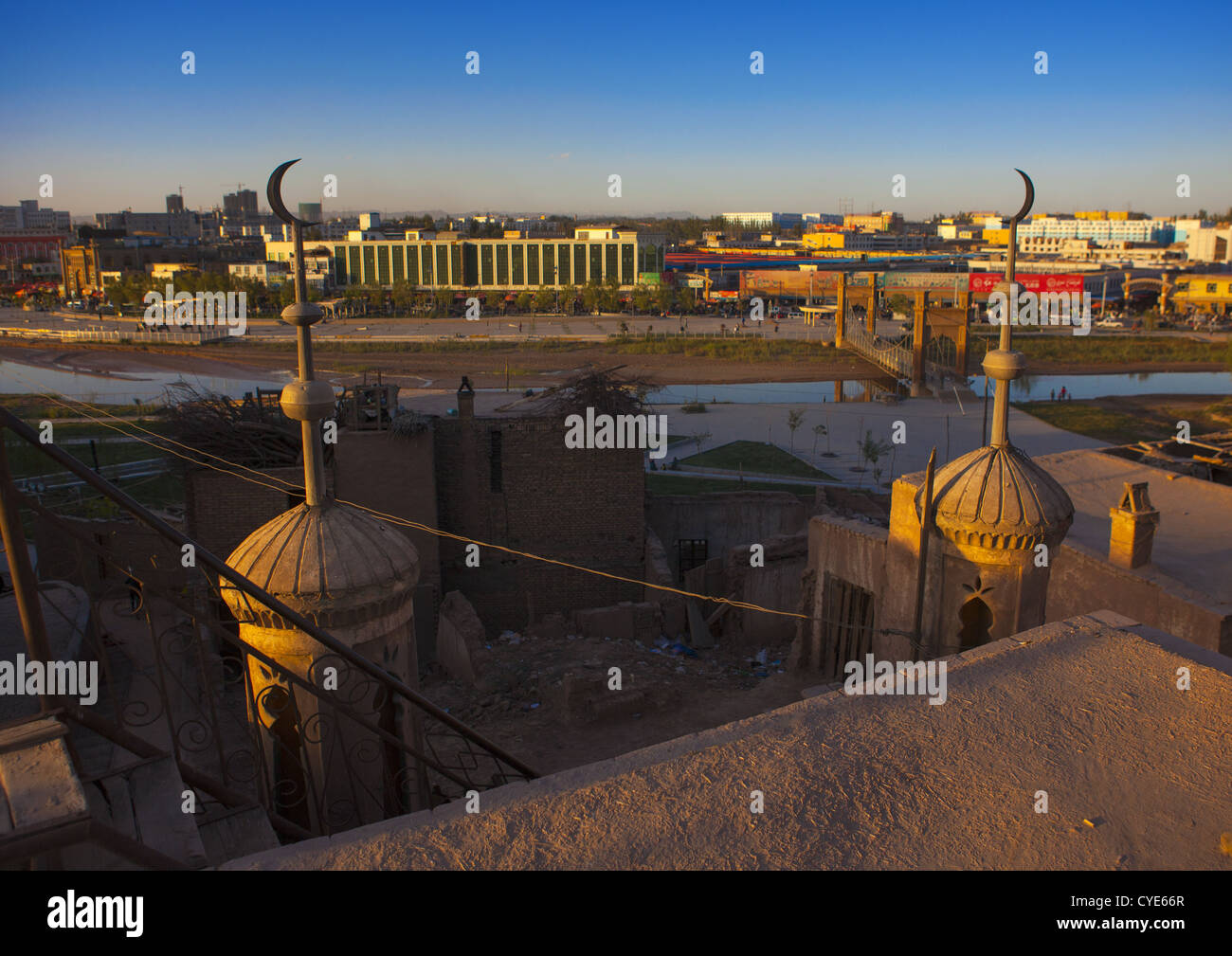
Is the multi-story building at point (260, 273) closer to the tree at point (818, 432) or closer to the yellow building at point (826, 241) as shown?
the tree at point (818, 432)

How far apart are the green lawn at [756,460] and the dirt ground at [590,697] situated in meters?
16.6

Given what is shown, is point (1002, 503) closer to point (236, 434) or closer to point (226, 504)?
point (226, 504)

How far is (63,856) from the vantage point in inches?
155

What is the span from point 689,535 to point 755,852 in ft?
53.1

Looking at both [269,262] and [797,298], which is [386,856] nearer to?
[797,298]

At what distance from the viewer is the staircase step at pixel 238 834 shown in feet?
16.3

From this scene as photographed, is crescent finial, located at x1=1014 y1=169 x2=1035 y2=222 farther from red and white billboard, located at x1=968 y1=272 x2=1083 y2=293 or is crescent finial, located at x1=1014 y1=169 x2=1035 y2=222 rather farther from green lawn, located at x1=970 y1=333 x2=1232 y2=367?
red and white billboard, located at x1=968 y1=272 x2=1083 y2=293

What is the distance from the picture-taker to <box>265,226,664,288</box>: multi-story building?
96.9 metres

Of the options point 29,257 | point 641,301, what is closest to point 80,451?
point 641,301

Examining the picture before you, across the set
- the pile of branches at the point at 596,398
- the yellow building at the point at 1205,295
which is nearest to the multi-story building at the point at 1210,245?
the yellow building at the point at 1205,295

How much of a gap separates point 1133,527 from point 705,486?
1567 cm

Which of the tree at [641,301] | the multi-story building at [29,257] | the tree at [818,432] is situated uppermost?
the multi-story building at [29,257]

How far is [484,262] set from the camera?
323ft
